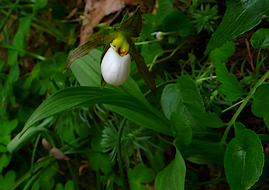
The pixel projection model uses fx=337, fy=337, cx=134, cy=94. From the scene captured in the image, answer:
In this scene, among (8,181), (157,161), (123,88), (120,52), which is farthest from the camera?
(8,181)

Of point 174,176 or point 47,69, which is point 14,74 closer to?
point 47,69

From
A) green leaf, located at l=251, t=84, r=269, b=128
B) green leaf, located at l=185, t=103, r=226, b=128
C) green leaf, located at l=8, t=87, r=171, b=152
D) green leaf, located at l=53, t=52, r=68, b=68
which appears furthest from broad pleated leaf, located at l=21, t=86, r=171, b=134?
green leaf, located at l=53, t=52, r=68, b=68

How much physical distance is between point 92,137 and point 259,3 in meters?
0.70

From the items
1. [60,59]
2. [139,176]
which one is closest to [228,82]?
[139,176]

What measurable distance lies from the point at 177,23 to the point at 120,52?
0.25 m

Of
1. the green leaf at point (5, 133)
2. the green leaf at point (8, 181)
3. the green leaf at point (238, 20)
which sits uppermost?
the green leaf at point (238, 20)

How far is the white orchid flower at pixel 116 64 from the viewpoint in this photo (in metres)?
0.69

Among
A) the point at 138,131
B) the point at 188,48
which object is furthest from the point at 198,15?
the point at 138,131

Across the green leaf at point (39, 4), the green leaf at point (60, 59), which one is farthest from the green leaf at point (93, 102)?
the green leaf at point (39, 4)

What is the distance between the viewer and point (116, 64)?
0.69 meters

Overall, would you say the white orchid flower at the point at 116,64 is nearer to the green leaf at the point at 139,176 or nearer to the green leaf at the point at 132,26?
the green leaf at the point at 132,26

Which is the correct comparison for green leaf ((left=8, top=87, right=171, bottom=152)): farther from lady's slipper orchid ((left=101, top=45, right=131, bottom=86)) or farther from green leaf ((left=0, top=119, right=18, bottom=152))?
green leaf ((left=0, top=119, right=18, bottom=152))

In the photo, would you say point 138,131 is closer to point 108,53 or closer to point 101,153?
point 101,153

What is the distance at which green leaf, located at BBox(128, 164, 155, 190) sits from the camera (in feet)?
3.20
